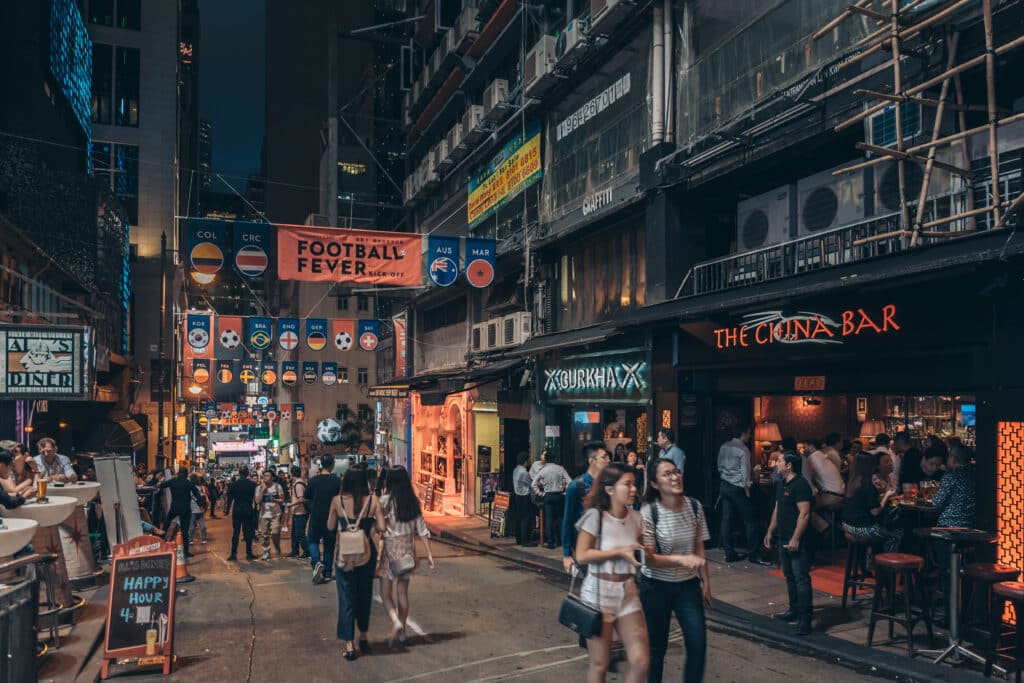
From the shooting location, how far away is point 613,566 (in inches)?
225

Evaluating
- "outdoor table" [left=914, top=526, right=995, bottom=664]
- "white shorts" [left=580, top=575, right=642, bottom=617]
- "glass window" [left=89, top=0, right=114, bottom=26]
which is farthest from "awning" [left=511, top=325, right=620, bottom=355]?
"glass window" [left=89, top=0, right=114, bottom=26]

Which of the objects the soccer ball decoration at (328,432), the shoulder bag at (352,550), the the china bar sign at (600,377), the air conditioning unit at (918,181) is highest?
the air conditioning unit at (918,181)

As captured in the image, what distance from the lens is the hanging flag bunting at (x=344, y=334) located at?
27.6 metres

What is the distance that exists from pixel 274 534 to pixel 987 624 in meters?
13.1

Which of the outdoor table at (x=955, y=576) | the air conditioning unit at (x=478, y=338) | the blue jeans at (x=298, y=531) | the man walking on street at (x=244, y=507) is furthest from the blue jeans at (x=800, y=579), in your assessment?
the air conditioning unit at (x=478, y=338)

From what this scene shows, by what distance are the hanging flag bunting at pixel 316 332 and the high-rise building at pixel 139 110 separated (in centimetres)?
3336

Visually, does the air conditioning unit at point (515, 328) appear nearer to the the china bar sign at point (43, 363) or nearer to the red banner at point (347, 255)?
the red banner at point (347, 255)

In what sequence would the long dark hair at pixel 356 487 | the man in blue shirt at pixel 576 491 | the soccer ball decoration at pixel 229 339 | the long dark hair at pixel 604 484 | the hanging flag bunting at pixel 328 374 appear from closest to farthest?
the long dark hair at pixel 604 484 < the long dark hair at pixel 356 487 < the man in blue shirt at pixel 576 491 < the soccer ball decoration at pixel 229 339 < the hanging flag bunting at pixel 328 374

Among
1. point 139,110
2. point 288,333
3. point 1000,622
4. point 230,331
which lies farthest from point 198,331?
point 139,110

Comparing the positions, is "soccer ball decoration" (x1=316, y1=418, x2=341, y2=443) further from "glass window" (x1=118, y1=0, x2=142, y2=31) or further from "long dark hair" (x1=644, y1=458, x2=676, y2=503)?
"long dark hair" (x1=644, y1=458, x2=676, y2=503)

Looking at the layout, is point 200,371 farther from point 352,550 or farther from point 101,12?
point 101,12

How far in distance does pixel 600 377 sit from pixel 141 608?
11.5 metres

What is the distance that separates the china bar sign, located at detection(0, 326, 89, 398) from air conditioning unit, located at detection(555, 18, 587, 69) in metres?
12.3

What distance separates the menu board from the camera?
7879 millimetres
